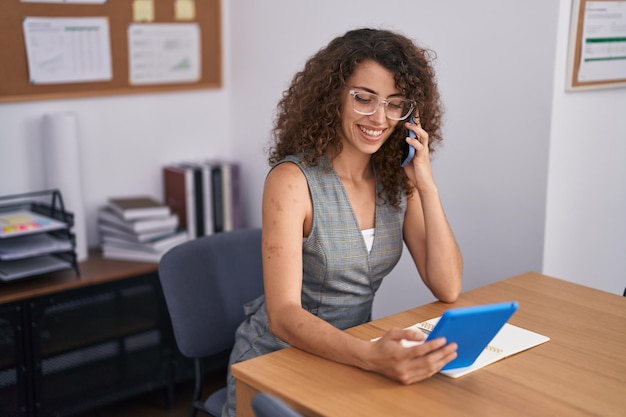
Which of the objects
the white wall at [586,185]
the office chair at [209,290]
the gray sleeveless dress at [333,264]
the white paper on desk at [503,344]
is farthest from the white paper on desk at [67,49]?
the white paper on desk at [503,344]

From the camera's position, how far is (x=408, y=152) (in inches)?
75.8

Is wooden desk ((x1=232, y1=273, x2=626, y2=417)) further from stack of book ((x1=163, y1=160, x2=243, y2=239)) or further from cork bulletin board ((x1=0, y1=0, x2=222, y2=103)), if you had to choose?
cork bulletin board ((x1=0, y1=0, x2=222, y2=103))

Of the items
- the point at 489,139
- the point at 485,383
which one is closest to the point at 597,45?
the point at 489,139

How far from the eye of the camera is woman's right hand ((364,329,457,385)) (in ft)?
4.56

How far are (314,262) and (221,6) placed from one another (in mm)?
1836

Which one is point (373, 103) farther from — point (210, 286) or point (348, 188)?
point (210, 286)

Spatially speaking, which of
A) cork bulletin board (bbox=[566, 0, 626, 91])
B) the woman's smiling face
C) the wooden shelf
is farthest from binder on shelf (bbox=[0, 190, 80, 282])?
cork bulletin board (bbox=[566, 0, 626, 91])

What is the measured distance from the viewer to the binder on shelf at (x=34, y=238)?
8.18 feet

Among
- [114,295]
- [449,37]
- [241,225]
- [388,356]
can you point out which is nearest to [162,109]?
[241,225]

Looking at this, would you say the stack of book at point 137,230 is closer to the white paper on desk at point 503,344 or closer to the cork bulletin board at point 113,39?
the cork bulletin board at point 113,39

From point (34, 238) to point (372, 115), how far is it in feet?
4.64

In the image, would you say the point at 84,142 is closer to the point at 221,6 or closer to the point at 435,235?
the point at 221,6

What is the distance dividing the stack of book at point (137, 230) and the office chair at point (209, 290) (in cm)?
87

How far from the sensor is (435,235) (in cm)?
191
